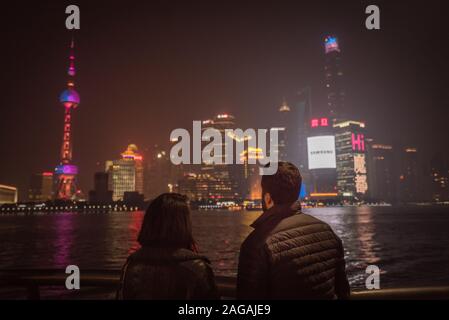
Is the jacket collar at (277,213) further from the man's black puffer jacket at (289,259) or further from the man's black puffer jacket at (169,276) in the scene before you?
the man's black puffer jacket at (169,276)

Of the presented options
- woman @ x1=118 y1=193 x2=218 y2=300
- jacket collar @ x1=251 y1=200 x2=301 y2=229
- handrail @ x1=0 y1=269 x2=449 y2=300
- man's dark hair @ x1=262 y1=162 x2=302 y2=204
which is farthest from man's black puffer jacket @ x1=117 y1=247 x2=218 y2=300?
handrail @ x1=0 y1=269 x2=449 y2=300

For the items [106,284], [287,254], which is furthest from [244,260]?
[106,284]

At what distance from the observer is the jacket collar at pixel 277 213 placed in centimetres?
341

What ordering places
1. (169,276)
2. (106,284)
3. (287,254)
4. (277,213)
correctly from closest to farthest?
(169,276) < (287,254) < (277,213) < (106,284)

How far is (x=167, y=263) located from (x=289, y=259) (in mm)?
1113

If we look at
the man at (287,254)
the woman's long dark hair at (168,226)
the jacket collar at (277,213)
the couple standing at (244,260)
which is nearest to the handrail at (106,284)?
the man at (287,254)

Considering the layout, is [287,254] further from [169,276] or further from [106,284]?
[106,284]

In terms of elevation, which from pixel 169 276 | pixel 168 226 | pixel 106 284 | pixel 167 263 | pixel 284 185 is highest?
pixel 284 185

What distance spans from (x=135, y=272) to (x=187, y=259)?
0.53 m

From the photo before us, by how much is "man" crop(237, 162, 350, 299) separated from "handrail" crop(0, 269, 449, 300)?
997 mm

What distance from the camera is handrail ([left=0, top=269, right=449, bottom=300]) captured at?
4469 mm

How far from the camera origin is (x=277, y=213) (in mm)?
3451
